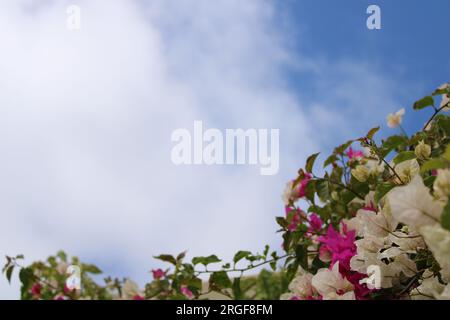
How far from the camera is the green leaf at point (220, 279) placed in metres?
1.35

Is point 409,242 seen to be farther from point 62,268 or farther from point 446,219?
point 62,268

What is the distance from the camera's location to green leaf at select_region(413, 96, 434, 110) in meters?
1.12

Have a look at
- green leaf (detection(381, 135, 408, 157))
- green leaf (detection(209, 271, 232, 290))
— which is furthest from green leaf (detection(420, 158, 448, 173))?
green leaf (detection(209, 271, 232, 290))

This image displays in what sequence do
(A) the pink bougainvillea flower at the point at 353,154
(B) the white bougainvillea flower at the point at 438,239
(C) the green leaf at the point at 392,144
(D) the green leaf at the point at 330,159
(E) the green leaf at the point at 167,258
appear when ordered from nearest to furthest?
(B) the white bougainvillea flower at the point at 438,239 < (C) the green leaf at the point at 392,144 < (D) the green leaf at the point at 330,159 < (E) the green leaf at the point at 167,258 < (A) the pink bougainvillea flower at the point at 353,154

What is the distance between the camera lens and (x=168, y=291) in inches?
61.2

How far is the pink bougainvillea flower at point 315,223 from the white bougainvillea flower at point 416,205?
0.89 metres

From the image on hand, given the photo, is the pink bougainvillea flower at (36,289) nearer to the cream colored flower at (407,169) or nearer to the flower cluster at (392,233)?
the flower cluster at (392,233)

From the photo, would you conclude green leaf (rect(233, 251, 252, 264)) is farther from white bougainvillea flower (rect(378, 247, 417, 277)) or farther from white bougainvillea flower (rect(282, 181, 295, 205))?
white bougainvillea flower (rect(378, 247, 417, 277))

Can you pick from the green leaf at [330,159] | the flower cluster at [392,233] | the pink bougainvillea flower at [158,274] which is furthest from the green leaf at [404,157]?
the pink bougainvillea flower at [158,274]

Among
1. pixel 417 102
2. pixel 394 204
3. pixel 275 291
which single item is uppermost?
pixel 417 102

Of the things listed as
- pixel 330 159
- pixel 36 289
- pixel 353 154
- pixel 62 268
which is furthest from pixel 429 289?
pixel 62 268
